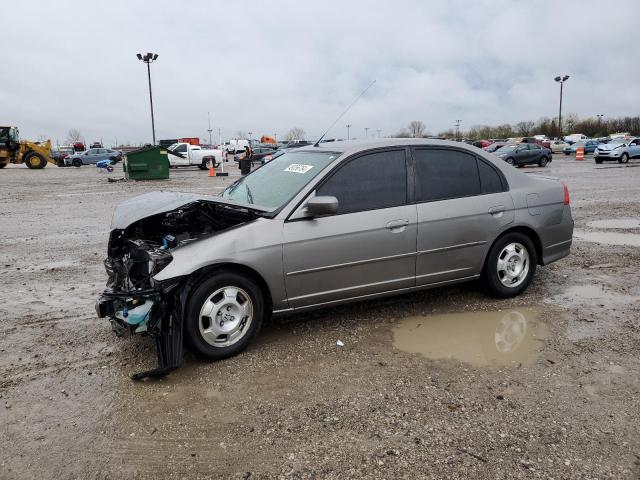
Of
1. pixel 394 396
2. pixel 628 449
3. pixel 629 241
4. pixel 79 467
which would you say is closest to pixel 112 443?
pixel 79 467

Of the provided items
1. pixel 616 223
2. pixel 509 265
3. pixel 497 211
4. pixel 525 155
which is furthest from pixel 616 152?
pixel 497 211

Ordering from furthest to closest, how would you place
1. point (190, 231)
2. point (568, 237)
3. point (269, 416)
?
point (568, 237)
point (190, 231)
point (269, 416)

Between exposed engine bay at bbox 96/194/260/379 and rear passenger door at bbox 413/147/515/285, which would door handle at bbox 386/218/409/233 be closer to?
rear passenger door at bbox 413/147/515/285

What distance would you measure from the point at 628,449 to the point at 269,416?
203 centimetres

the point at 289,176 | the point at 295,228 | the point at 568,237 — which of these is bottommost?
the point at 568,237

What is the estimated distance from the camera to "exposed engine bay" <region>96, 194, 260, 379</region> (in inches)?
142

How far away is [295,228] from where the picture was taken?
407cm

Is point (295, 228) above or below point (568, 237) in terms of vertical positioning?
above

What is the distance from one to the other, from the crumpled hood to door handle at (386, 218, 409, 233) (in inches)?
43.5

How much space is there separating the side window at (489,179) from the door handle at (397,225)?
105cm

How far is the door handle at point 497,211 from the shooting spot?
195 inches

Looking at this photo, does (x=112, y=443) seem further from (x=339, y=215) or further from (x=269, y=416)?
(x=339, y=215)

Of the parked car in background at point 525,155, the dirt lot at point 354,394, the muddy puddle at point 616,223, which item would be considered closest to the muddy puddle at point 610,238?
the muddy puddle at point 616,223

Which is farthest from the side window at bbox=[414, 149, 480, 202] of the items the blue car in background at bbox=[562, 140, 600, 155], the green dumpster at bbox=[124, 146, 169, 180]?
the blue car in background at bbox=[562, 140, 600, 155]
